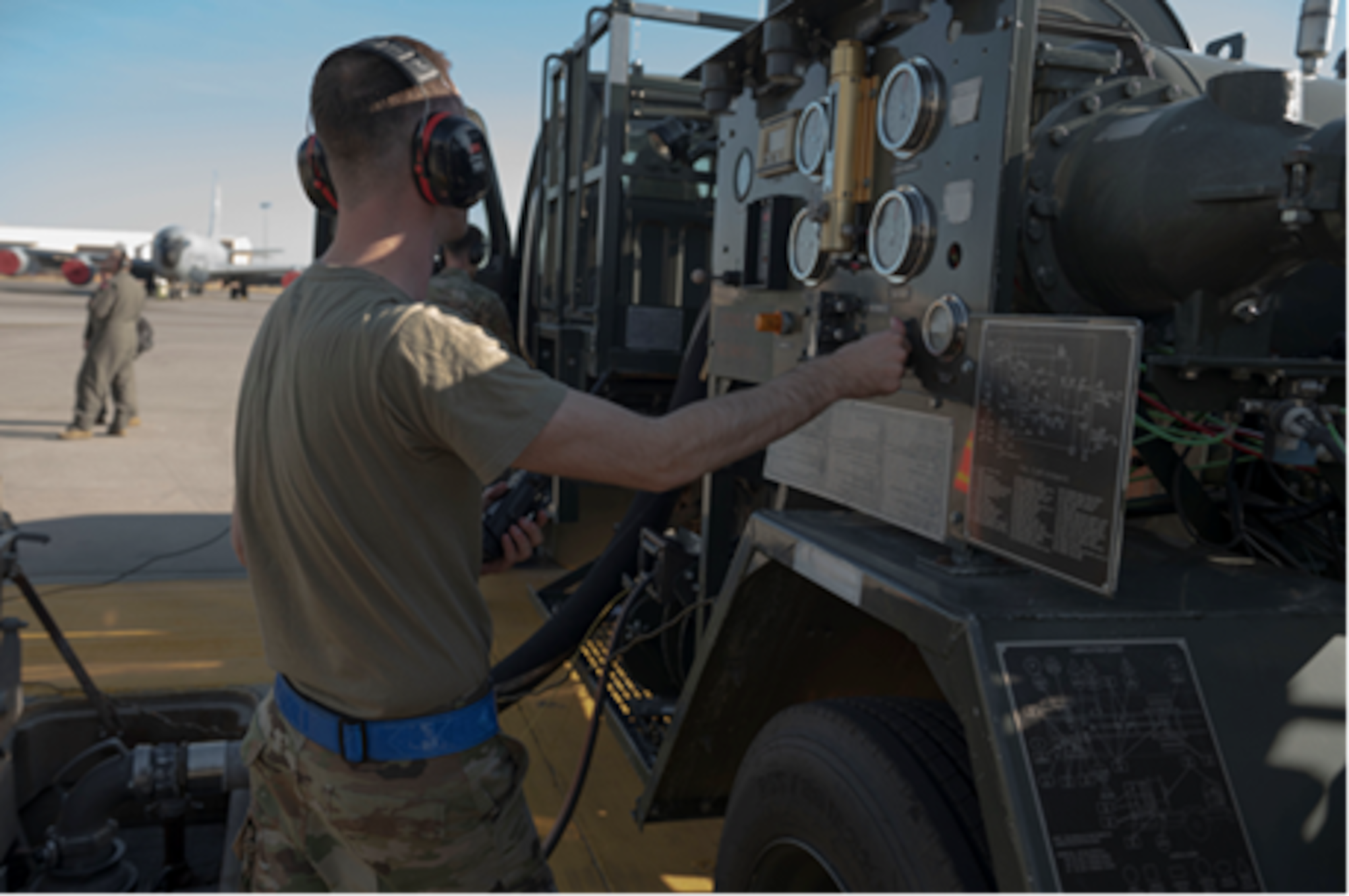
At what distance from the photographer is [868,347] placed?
197 cm

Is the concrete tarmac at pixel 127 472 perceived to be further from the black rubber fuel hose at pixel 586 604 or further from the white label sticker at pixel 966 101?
the white label sticker at pixel 966 101

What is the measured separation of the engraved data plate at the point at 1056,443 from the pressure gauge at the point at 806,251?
2.11 ft

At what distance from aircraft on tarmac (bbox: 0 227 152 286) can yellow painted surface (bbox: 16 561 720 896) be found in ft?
152

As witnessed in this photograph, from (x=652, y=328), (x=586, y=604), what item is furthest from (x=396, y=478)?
(x=652, y=328)

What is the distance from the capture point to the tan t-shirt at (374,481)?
1.56 metres

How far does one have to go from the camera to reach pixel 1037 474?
1.70 m

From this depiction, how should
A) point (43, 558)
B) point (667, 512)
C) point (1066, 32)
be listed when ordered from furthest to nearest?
point (43, 558), point (667, 512), point (1066, 32)

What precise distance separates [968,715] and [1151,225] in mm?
924

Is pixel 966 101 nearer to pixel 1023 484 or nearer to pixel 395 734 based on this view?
pixel 1023 484

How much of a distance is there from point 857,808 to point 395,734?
2.60 feet

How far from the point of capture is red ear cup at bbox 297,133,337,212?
2334 millimetres

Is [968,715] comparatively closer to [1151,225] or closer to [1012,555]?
[1012,555]

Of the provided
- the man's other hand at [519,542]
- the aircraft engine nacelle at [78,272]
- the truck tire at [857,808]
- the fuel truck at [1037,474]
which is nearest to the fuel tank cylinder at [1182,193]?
the fuel truck at [1037,474]

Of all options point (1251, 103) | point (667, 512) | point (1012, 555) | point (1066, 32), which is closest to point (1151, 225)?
point (1251, 103)
